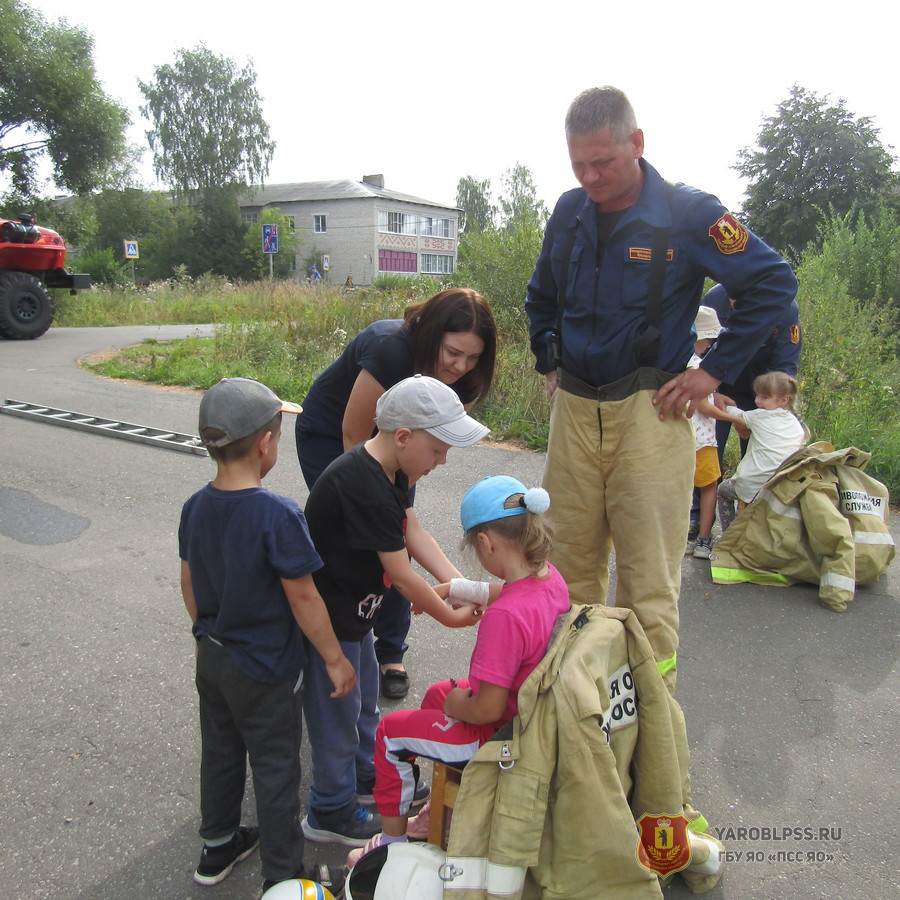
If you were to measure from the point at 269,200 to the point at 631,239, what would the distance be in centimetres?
6345

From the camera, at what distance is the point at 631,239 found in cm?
239

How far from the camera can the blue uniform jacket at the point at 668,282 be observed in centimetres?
232

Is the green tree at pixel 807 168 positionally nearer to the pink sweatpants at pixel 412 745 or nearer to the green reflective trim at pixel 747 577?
the green reflective trim at pixel 747 577

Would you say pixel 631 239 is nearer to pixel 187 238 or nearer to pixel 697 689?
pixel 697 689

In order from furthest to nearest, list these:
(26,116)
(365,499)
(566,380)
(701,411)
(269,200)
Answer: (269,200) < (26,116) < (701,411) < (566,380) < (365,499)

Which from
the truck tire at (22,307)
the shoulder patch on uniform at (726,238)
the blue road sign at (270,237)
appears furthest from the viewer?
the blue road sign at (270,237)

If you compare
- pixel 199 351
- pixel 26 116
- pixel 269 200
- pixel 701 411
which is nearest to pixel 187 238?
pixel 269 200

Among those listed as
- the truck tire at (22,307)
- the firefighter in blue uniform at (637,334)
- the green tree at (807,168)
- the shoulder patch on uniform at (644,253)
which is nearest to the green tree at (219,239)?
the green tree at (807,168)

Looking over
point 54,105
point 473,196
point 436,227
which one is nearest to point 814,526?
point 54,105

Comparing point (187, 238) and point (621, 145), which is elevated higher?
point (187, 238)

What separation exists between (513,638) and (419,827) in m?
0.73

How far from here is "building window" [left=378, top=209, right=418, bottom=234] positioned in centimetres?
5744

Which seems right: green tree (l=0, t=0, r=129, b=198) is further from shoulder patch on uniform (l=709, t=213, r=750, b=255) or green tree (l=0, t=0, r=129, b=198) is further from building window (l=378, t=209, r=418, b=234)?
building window (l=378, t=209, r=418, b=234)

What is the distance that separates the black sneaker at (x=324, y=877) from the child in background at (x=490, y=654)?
5 centimetres
